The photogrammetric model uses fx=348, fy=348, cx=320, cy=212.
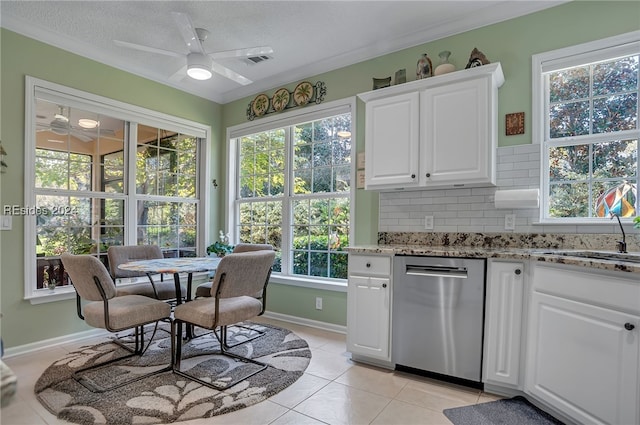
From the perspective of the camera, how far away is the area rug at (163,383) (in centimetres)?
195

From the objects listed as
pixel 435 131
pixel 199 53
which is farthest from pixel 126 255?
pixel 435 131

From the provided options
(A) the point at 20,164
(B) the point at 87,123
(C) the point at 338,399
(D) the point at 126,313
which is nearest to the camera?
(C) the point at 338,399

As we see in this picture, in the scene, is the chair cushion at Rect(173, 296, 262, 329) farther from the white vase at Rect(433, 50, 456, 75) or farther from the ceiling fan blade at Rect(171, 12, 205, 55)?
the white vase at Rect(433, 50, 456, 75)

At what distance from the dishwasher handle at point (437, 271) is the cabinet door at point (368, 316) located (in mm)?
207

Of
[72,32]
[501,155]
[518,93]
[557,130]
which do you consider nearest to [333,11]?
[518,93]

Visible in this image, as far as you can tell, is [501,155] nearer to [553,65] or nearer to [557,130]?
[557,130]

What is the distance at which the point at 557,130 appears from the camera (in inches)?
101

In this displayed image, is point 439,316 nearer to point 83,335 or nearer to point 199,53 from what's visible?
point 199,53

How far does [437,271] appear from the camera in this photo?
7.61 ft

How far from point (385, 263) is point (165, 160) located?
9.58 ft

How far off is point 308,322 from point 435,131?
2.25 meters

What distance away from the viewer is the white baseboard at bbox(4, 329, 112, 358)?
2.79m

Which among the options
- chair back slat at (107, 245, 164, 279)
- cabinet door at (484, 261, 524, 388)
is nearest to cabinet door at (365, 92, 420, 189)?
cabinet door at (484, 261, 524, 388)

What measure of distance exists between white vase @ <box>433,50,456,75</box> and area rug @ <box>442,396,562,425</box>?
7.54 feet
